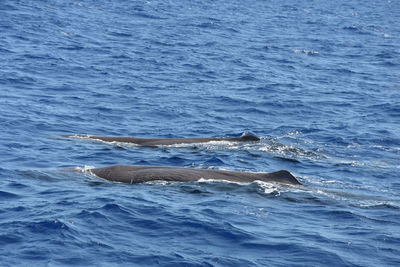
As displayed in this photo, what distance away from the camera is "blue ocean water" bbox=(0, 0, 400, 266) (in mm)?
13305

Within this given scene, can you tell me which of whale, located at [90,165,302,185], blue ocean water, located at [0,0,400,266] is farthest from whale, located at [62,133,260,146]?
whale, located at [90,165,302,185]

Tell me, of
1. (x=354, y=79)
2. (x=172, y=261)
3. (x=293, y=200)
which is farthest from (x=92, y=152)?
(x=354, y=79)

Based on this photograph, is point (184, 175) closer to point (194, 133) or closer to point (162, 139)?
point (162, 139)

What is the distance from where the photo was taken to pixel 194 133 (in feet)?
83.7

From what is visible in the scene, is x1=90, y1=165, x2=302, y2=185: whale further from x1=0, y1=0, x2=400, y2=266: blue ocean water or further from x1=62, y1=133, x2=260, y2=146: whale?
x1=62, y1=133, x2=260, y2=146: whale

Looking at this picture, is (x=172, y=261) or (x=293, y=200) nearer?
(x=172, y=261)

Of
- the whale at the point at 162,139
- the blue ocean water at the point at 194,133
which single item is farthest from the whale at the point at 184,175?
the whale at the point at 162,139

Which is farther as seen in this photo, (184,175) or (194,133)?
(194,133)

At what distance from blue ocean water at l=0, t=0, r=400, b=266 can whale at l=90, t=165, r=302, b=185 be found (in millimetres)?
316

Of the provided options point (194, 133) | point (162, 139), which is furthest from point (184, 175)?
point (194, 133)

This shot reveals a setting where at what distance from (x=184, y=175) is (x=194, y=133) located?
7.98m

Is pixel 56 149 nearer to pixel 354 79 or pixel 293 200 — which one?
pixel 293 200

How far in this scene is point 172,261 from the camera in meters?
12.2

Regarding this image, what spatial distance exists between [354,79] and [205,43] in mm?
12085
